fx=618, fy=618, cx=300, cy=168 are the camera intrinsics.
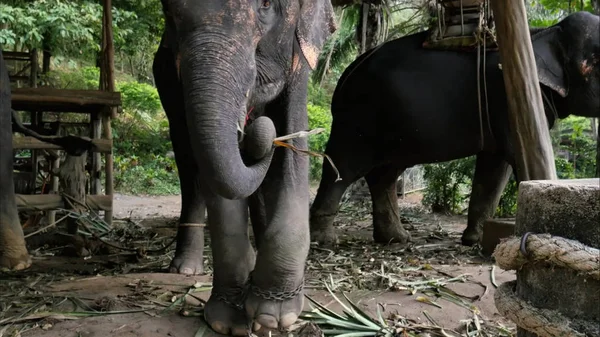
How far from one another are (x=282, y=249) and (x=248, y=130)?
670mm

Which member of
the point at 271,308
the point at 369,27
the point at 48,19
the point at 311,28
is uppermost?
the point at 48,19

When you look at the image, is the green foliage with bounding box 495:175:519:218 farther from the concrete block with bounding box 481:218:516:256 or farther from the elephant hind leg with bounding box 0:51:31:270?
the elephant hind leg with bounding box 0:51:31:270

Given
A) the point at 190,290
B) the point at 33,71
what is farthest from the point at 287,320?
the point at 33,71

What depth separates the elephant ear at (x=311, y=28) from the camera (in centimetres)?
331

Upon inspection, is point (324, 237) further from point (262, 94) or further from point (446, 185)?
point (446, 185)

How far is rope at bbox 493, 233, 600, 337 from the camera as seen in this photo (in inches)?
60.1

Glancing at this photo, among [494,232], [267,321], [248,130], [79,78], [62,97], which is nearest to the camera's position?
[248,130]

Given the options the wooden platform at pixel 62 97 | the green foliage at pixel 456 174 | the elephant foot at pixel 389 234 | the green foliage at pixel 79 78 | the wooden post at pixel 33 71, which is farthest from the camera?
the green foliage at pixel 79 78

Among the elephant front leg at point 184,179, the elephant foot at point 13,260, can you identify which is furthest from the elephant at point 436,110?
the elephant foot at point 13,260

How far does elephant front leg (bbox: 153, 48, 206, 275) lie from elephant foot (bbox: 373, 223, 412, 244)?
8.04 feet

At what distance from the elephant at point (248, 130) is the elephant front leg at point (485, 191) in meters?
3.36

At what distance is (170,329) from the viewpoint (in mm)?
3092

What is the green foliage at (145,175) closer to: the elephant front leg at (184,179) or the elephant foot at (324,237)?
the elephant foot at (324,237)

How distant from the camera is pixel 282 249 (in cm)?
306
